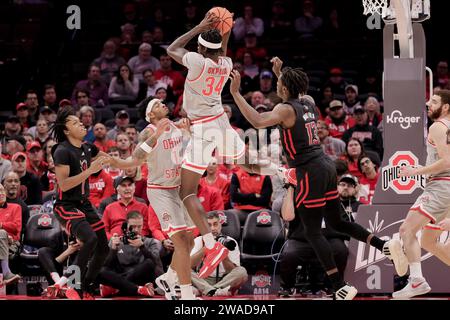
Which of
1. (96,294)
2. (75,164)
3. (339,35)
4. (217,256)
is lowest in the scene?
(96,294)

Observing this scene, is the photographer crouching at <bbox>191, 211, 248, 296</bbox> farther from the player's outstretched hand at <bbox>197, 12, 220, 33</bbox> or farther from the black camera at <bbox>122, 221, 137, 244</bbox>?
the player's outstretched hand at <bbox>197, 12, 220, 33</bbox>

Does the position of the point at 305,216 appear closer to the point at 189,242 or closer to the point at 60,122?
the point at 189,242

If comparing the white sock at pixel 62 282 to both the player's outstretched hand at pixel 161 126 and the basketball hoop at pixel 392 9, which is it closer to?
the player's outstretched hand at pixel 161 126

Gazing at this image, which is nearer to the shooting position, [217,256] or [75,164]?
[217,256]

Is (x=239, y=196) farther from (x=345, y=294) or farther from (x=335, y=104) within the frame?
(x=345, y=294)

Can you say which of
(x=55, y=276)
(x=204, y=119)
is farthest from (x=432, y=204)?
(x=55, y=276)

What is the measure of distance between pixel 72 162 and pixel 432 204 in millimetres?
3529

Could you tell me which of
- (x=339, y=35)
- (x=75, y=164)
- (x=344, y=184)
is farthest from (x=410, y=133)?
(x=339, y=35)

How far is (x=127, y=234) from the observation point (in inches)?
430

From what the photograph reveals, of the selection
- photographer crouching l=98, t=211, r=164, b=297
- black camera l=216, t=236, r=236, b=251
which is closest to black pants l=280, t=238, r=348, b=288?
black camera l=216, t=236, r=236, b=251

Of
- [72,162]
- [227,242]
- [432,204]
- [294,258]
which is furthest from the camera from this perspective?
[227,242]

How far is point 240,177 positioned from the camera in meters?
12.2

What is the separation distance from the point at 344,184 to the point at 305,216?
2.73m
